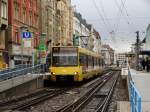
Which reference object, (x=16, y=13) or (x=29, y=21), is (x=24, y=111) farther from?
(x=29, y=21)

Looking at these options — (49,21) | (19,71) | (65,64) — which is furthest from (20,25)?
(19,71)

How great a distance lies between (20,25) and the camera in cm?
6756

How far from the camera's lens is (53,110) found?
21.8 meters

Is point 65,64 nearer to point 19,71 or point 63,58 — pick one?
point 63,58

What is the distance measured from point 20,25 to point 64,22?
41.8m

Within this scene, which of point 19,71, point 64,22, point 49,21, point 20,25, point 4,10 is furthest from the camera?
point 64,22

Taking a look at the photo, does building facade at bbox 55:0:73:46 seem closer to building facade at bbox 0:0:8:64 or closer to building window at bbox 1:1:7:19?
building facade at bbox 0:0:8:64

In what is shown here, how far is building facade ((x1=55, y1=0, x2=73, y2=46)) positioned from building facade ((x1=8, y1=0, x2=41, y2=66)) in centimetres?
2062

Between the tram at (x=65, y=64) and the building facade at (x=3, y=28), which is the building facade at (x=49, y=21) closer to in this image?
the building facade at (x=3, y=28)

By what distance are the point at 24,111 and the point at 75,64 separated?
1929 centimetres

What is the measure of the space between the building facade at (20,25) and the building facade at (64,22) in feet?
67.7

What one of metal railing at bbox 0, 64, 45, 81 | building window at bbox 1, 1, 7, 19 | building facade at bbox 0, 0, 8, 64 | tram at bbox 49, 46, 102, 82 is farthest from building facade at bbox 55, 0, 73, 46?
tram at bbox 49, 46, 102, 82

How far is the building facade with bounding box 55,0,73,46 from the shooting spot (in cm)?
10212

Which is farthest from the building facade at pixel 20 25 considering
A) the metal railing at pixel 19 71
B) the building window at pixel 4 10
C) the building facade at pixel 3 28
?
the metal railing at pixel 19 71
